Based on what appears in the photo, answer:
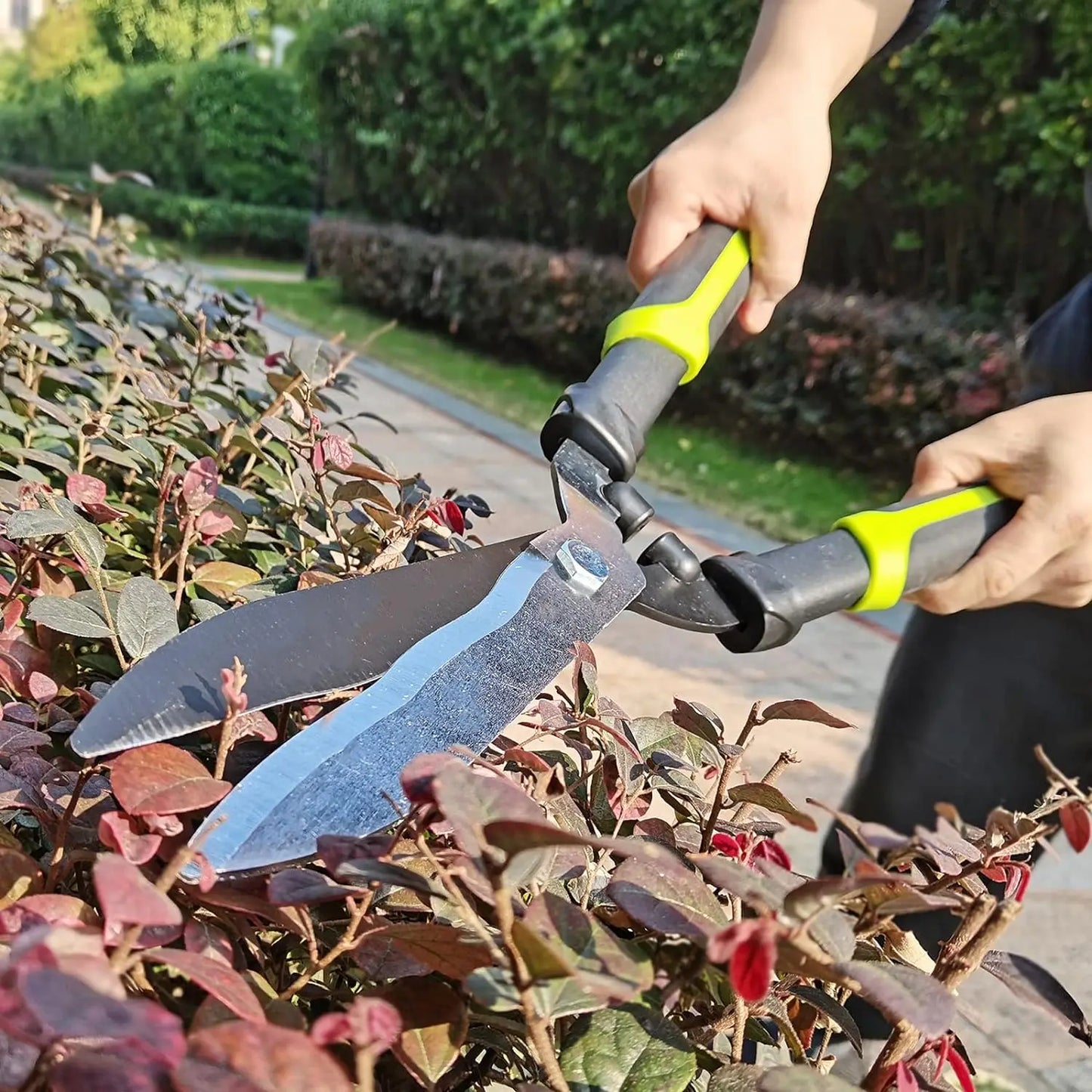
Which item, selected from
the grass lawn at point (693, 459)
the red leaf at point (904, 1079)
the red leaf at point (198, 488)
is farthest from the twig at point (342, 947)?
the grass lawn at point (693, 459)

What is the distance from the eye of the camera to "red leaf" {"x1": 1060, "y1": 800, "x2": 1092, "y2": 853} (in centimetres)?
73

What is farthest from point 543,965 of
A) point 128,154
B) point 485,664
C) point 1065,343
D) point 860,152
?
point 128,154

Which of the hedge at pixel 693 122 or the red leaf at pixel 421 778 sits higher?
the hedge at pixel 693 122

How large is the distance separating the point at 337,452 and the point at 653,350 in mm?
383

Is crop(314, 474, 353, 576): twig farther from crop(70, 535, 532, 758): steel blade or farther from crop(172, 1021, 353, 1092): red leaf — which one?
crop(172, 1021, 353, 1092): red leaf

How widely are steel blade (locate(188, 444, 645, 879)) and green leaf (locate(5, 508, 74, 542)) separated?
32 centimetres

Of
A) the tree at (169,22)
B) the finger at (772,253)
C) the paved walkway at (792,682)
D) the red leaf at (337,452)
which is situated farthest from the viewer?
the tree at (169,22)

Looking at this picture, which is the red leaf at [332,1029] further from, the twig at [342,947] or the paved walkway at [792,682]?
the paved walkway at [792,682]

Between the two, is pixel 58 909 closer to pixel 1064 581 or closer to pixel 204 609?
pixel 204 609

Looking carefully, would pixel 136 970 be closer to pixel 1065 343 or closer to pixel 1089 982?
pixel 1065 343

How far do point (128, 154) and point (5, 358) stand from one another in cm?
2773

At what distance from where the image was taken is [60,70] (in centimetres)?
3922

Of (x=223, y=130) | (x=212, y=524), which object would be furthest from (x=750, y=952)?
(x=223, y=130)

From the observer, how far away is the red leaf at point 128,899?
473mm
